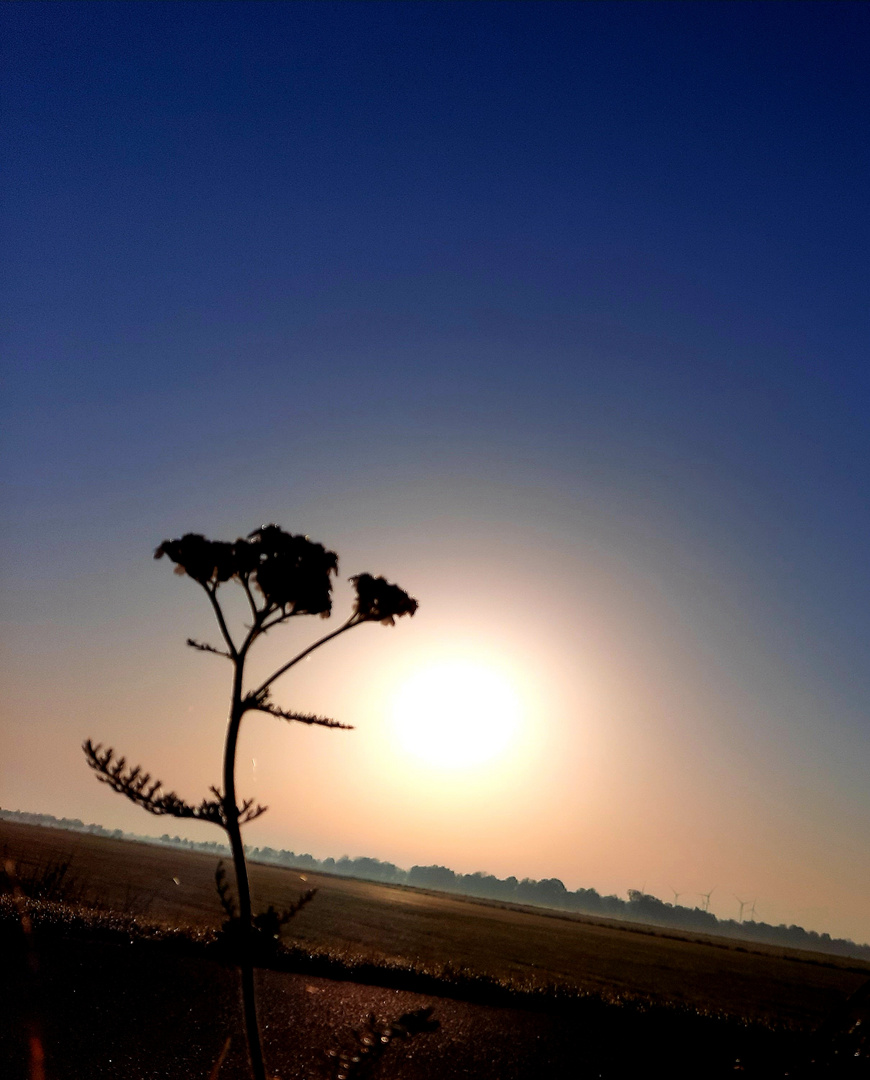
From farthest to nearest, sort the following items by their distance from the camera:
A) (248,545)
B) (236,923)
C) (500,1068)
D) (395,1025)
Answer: (500,1068) < (248,545) < (395,1025) < (236,923)

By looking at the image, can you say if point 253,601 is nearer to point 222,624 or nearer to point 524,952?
point 222,624

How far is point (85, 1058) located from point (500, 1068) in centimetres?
474

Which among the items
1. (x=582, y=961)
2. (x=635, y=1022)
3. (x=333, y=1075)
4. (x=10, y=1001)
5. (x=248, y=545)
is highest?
(x=248, y=545)

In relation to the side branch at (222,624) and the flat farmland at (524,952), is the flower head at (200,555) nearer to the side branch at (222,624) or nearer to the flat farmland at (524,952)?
the side branch at (222,624)

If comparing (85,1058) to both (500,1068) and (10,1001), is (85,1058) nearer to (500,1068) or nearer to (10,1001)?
(10,1001)

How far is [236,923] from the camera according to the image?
296 centimetres

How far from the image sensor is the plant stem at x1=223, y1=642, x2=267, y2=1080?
293cm

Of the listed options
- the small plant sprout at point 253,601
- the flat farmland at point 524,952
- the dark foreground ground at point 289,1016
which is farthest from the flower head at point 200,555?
the flat farmland at point 524,952

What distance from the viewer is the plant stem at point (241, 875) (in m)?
2.93

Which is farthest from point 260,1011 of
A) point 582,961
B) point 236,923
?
point 582,961

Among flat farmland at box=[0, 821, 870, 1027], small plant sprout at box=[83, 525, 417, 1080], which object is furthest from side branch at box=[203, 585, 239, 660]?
flat farmland at box=[0, 821, 870, 1027]

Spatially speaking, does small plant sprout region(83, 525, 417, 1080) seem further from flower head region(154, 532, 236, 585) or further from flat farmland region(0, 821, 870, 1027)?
flat farmland region(0, 821, 870, 1027)

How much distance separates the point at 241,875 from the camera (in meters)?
3.23

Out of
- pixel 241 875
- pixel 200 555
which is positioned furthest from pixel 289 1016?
pixel 200 555
